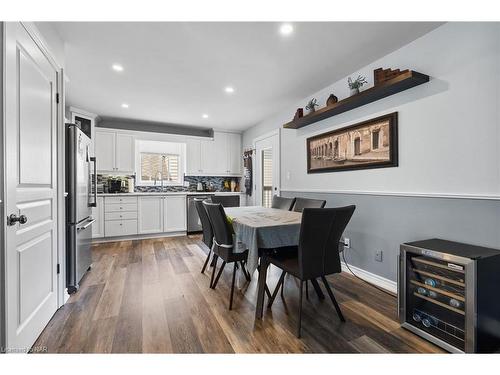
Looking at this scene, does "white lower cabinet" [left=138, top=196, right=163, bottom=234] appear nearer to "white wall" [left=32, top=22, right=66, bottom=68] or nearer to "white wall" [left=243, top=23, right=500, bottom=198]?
"white wall" [left=32, top=22, right=66, bottom=68]

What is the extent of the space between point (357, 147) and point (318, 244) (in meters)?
1.52

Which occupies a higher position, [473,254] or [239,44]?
[239,44]

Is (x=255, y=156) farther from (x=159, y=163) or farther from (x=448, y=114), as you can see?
(x=448, y=114)

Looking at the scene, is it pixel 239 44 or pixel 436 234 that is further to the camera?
pixel 239 44

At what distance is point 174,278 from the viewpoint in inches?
103

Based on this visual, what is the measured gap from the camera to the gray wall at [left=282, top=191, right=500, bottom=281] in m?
1.67

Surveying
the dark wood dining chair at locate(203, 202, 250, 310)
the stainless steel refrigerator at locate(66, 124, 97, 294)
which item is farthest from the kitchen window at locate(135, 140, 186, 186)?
the dark wood dining chair at locate(203, 202, 250, 310)

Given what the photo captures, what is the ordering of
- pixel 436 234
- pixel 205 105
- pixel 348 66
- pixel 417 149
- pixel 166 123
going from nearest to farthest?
pixel 436 234 < pixel 417 149 < pixel 348 66 < pixel 205 105 < pixel 166 123

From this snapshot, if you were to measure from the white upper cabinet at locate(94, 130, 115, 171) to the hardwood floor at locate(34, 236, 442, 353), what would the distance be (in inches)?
94.1

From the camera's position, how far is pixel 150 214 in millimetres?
4590

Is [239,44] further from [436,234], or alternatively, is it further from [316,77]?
[436,234]

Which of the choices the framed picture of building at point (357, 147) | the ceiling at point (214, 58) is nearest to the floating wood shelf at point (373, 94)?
the framed picture of building at point (357, 147)

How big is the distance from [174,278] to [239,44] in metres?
2.51
